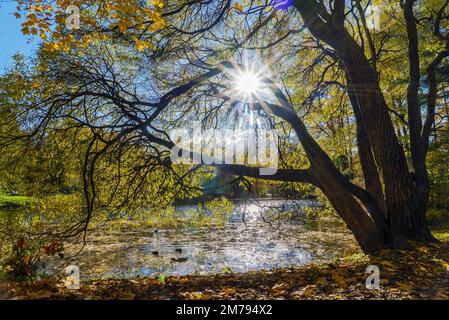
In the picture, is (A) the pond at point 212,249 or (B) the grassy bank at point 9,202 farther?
(B) the grassy bank at point 9,202

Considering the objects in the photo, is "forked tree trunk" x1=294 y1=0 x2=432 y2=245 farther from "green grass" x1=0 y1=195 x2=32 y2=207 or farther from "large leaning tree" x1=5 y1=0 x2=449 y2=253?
"green grass" x1=0 y1=195 x2=32 y2=207

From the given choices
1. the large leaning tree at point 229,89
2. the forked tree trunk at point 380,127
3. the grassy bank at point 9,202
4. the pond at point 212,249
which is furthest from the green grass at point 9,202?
the forked tree trunk at point 380,127

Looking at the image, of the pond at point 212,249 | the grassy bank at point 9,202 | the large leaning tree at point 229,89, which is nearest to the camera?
the large leaning tree at point 229,89

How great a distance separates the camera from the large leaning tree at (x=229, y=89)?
533cm

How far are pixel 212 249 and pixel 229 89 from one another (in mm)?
7188

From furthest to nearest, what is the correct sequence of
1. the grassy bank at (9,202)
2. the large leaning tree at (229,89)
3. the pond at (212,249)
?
the grassy bank at (9,202), the pond at (212,249), the large leaning tree at (229,89)

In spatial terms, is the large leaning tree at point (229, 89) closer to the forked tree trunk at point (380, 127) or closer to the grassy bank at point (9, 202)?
the forked tree trunk at point (380, 127)

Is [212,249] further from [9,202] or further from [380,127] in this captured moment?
[9,202]

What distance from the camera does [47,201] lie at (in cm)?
813

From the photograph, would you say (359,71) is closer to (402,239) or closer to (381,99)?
(381,99)

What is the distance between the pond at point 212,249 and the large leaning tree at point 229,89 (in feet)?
7.55

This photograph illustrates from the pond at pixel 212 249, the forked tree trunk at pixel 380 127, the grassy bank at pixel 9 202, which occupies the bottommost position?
the pond at pixel 212 249
